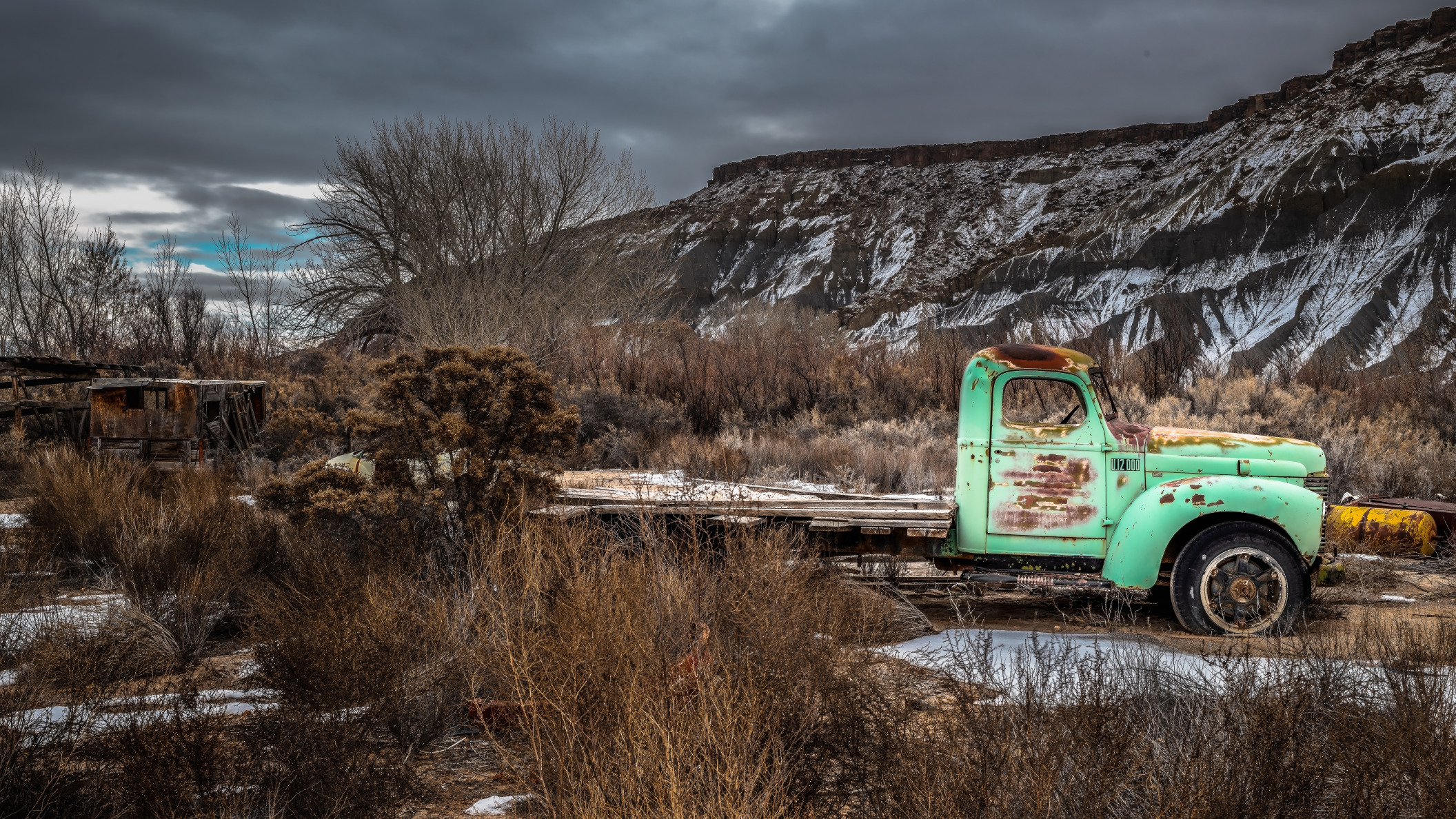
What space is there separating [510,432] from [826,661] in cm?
367

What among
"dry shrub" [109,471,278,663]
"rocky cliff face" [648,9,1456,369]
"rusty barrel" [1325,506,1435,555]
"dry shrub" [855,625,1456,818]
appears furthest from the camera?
"rocky cliff face" [648,9,1456,369]

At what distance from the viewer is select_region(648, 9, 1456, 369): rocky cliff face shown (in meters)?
56.1

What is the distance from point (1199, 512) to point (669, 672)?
13.1ft

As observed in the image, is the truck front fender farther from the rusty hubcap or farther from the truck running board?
the rusty hubcap

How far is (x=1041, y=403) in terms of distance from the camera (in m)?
12.4

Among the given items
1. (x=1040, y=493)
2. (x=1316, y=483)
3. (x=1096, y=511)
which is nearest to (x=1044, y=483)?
(x=1040, y=493)

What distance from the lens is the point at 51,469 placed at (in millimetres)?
8938

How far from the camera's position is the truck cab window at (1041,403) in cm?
603

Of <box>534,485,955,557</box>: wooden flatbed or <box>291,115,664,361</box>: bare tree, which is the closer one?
<box>534,485,955,557</box>: wooden flatbed

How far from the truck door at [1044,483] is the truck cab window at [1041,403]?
0.32 feet

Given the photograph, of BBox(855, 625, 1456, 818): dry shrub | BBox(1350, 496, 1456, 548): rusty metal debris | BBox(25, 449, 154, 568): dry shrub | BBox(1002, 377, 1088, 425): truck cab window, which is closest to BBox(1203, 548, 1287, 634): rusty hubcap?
BBox(1002, 377, 1088, 425): truck cab window

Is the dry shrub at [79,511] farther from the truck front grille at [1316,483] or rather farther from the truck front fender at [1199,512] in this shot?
the truck front grille at [1316,483]

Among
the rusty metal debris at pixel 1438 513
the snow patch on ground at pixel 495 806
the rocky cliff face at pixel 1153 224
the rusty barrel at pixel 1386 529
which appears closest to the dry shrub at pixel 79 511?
the snow patch on ground at pixel 495 806

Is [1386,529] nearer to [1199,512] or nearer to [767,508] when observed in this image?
[1199,512]
